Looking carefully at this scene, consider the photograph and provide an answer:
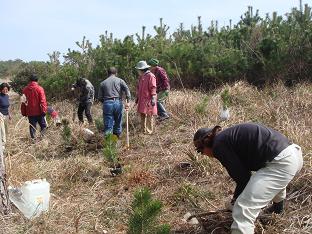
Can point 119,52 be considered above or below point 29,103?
above

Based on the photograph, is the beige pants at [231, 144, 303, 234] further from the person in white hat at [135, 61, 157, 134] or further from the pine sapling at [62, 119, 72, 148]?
the person in white hat at [135, 61, 157, 134]

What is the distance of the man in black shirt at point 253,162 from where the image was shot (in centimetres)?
354

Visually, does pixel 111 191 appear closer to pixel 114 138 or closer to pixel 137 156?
pixel 114 138

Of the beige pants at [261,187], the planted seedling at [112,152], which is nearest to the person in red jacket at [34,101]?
the planted seedling at [112,152]

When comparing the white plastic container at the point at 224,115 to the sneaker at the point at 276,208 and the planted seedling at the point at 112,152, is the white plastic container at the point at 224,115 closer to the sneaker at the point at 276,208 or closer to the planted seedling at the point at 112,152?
the planted seedling at the point at 112,152

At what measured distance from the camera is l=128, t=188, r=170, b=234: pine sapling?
330cm

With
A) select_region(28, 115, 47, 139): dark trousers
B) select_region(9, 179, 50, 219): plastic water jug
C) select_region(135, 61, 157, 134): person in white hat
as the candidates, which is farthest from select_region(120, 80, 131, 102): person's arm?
select_region(9, 179, 50, 219): plastic water jug

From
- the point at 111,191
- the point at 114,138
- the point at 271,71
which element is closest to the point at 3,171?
the point at 111,191

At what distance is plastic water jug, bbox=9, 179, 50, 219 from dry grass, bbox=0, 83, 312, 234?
3.9 inches

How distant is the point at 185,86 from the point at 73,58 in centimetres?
409

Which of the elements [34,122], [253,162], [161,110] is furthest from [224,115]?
[253,162]

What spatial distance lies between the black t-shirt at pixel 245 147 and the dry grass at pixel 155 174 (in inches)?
31.8

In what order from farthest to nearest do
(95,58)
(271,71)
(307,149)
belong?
1. (95,58)
2. (271,71)
3. (307,149)

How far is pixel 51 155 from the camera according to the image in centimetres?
775
